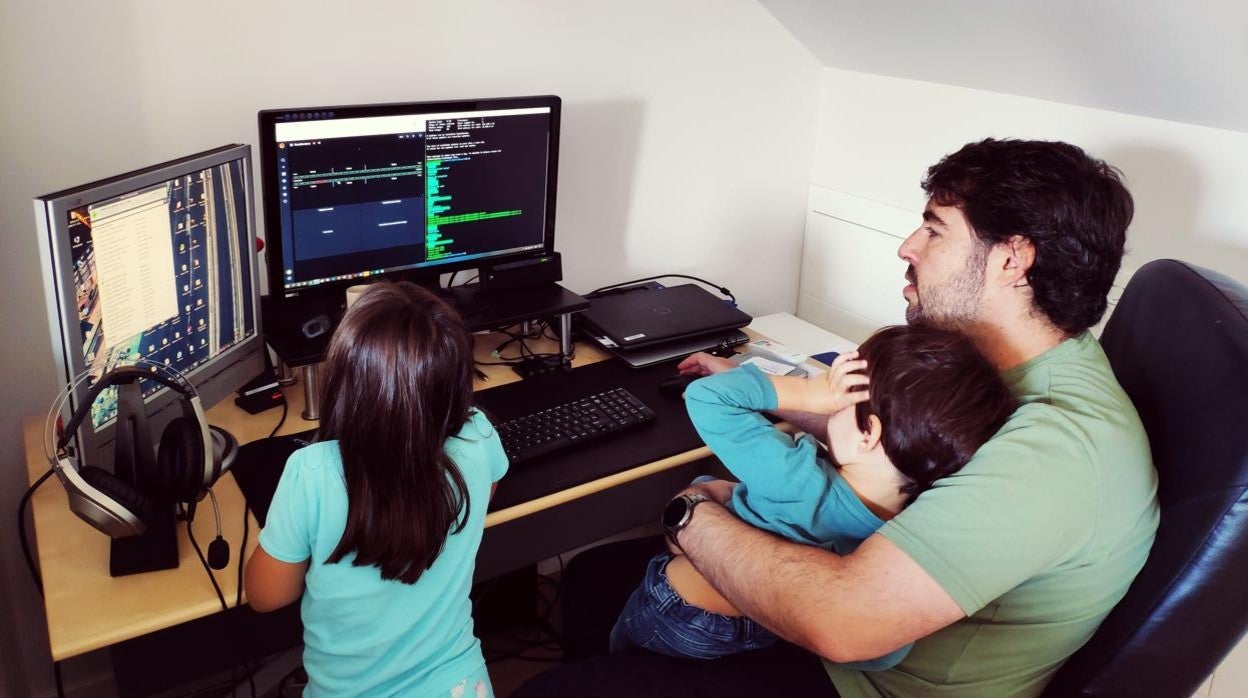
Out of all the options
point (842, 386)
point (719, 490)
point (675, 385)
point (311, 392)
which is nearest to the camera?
point (842, 386)

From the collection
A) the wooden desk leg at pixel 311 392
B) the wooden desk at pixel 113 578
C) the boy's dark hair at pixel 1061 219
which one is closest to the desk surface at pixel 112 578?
the wooden desk at pixel 113 578

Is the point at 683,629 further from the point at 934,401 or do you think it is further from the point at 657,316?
the point at 657,316

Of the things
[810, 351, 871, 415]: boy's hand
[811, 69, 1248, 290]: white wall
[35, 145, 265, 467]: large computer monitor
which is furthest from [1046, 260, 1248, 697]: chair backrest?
[35, 145, 265, 467]: large computer monitor

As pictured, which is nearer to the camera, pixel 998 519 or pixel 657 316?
pixel 998 519

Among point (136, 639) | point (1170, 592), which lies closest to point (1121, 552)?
point (1170, 592)

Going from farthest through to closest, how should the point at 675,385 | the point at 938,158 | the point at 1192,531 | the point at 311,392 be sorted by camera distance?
the point at 938,158
the point at 675,385
the point at 311,392
the point at 1192,531

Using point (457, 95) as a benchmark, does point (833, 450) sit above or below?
below

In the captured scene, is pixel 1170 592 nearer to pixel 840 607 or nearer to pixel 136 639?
pixel 840 607

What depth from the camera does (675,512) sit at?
1506 mm

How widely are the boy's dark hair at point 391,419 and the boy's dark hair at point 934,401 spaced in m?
0.59

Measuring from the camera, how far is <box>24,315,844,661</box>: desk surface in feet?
3.94

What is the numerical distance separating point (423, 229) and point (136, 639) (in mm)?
866

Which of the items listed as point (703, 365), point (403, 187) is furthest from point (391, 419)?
point (703, 365)

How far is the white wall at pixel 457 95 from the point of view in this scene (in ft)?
5.47
